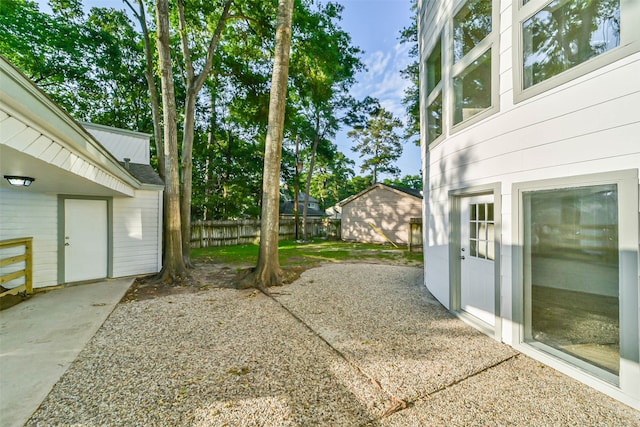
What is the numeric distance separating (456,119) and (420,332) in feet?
10.4

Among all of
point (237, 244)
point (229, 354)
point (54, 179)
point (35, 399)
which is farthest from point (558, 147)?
point (237, 244)

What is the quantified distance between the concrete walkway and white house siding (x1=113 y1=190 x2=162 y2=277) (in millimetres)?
1026

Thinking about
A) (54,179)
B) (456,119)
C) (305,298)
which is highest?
(456,119)

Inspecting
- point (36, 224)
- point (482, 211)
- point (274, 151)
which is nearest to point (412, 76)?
point (274, 151)

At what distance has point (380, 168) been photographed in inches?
1096

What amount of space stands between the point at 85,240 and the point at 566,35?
8.75 m

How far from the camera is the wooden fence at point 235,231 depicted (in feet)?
40.2

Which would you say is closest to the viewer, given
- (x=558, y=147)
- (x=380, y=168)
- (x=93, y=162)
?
(x=558, y=147)

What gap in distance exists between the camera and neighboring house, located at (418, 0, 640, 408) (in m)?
2.04

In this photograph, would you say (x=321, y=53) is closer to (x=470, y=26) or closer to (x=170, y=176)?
(x=470, y=26)

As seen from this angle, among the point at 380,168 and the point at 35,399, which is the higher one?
the point at 380,168

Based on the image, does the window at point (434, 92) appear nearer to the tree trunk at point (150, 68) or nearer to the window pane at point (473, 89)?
the window pane at point (473, 89)

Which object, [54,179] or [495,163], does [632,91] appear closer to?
[495,163]

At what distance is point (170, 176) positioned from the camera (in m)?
6.16
